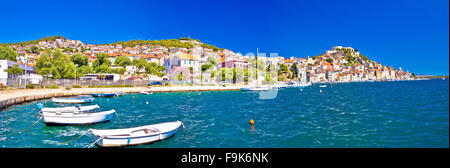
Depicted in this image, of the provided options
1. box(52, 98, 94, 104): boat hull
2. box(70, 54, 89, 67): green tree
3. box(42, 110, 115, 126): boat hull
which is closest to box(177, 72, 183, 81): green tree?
box(70, 54, 89, 67): green tree

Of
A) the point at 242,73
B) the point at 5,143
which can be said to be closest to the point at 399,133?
the point at 5,143

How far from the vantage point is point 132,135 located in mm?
12156

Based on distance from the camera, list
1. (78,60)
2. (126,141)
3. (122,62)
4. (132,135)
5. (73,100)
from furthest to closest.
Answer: (122,62) → (78,60) → (73,100) → (132,135) → (126,141)

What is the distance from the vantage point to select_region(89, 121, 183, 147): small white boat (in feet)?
36.9

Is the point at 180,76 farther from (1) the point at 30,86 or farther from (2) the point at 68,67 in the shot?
(1) the point at 30,86

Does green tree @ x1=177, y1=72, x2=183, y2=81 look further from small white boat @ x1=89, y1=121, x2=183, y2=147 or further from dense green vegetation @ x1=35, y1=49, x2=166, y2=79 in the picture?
small white boat @ x1=89, y1=121, x2=183, y2=147

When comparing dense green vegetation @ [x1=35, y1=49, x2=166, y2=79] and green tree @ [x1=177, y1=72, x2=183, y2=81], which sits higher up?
dense green vegetation @ [x1=35, y1=49, x2=166, y2=79]

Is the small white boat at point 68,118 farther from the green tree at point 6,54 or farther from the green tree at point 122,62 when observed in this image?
the green tree at point 122,62

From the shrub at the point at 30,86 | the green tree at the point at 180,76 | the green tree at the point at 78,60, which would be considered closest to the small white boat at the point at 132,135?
the shrub at the point at 30,86

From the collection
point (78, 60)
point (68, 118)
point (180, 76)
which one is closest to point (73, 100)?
point (68, 118)

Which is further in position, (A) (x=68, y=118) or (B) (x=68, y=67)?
(B) (x=68, y=67)

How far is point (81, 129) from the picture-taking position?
1570 centimetres
